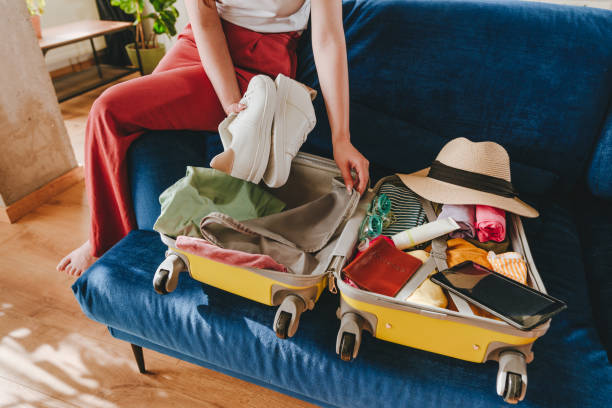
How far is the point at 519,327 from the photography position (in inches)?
20.7

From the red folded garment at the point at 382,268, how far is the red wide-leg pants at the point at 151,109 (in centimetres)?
55

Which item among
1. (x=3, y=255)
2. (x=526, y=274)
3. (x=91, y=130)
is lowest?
(x=3, y=255)

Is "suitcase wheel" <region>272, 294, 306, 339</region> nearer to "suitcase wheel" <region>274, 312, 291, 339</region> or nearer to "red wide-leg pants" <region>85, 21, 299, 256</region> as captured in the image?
"suitcase wheel" <region>274, 312, 291, 339</region>

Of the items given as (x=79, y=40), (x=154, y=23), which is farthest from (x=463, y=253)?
(x=154, y=23)

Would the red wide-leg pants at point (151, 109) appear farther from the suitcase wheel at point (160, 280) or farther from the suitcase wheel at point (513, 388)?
the suitcase wheel at point (513, 388)

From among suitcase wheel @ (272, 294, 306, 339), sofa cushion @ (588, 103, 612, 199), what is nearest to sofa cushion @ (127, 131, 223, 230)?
suitcase wheel @ (272, 294, 306, 339)

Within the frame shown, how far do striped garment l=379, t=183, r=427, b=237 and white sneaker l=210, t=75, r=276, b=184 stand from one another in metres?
0.29

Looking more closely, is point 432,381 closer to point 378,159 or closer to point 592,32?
point 378,159

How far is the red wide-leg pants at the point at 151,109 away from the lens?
869 millimetres

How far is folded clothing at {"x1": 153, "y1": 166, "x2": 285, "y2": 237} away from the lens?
70 cm

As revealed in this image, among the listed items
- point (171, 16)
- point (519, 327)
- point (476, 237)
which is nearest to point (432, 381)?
point (519, 327)

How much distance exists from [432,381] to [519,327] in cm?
16

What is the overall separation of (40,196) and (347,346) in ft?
4.81

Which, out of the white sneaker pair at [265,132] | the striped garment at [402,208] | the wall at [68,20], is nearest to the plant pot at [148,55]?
the wall at [68,20]
